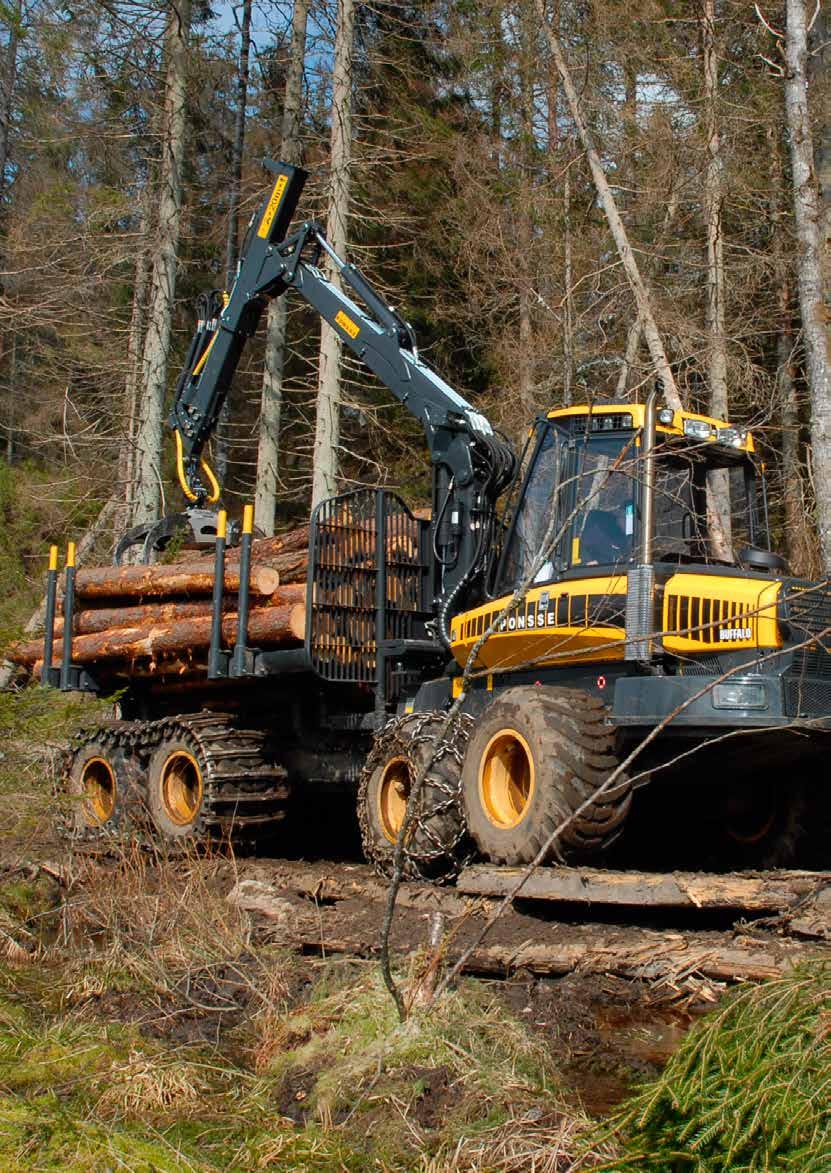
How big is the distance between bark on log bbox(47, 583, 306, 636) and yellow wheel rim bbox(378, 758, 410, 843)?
1.66 meters

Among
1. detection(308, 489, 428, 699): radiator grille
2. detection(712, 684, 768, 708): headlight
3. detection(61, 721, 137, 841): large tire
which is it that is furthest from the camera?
detection(61, 721, 137, 841): large tire

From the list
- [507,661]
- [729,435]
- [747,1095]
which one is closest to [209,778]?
[507,661]

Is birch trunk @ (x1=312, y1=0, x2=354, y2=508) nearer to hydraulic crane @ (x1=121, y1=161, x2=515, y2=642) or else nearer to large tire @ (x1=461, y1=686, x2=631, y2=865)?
hydraulic crane @ (x1=121, y1=161, x2=515, y2=642)

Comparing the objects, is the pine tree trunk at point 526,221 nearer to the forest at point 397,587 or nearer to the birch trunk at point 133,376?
the forest at point 397,587

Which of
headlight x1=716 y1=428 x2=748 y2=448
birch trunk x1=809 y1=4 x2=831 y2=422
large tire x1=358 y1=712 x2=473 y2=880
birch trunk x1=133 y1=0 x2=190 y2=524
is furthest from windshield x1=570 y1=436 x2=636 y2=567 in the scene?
birch trunk x1=133 y1=0 x2=190 y2=524

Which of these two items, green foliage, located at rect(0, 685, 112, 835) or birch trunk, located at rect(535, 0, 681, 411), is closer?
green foliage, located at rect(0, 685, 112, 835)

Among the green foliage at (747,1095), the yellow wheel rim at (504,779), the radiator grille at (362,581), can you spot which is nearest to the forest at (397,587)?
the green foliage at (747,1095)

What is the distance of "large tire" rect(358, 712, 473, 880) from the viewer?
8.20m

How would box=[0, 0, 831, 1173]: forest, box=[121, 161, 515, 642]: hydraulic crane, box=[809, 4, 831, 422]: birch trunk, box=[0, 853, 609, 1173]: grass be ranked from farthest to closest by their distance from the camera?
box=[809, 4, 831, 422]: birch trunk, box=[121, 161, 515, 642]: hydraulic crane, box=[0, 0, 831, 1173]: forest, box=[0, 853, 609, 1173]: grass

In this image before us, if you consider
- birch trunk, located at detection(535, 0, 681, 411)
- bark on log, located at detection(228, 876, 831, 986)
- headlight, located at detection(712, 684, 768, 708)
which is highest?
birch trunk, located at detection(535, 0, 681, 411)

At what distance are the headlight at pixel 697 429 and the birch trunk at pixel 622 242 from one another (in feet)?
16.5

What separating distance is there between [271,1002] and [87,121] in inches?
829

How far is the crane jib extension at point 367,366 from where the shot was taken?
997cm

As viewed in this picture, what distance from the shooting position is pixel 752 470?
877cm
